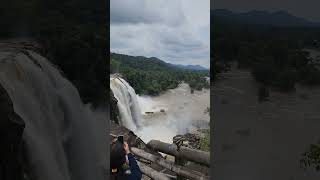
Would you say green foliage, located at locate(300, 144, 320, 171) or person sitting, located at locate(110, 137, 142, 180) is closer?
green foliage, located at locate(300, 144, 320, 171)

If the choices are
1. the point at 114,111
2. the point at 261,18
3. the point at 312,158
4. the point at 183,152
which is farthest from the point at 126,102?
the point at 312,158

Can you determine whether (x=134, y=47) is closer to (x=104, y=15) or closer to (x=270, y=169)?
(x=104, y=15)

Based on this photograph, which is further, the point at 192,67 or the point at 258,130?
the point at 192,67

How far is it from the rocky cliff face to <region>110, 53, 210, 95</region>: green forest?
89 centimetres

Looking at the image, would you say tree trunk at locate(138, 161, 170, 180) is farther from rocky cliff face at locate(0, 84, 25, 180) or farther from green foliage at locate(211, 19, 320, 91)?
rocky cliff face at locate(0, 84, 25, 180)

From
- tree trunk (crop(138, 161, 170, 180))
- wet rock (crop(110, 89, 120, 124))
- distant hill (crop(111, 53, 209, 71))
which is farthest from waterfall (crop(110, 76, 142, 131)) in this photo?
tree trunk (crop(138, 161, 170, 180))

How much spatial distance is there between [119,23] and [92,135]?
763mm

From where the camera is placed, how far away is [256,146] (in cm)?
295

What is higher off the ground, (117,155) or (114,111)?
(114,111)

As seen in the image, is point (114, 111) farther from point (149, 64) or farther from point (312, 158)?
point (312, 158)

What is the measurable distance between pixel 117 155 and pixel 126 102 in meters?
0.35

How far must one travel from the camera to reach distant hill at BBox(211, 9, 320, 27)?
114 inches

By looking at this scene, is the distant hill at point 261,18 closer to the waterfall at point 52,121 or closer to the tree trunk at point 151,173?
the waterfall at point 52,121

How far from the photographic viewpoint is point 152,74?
11.2ft
